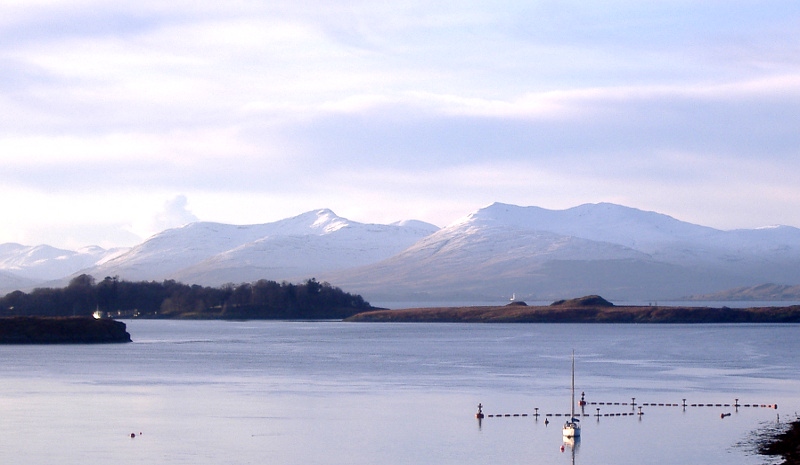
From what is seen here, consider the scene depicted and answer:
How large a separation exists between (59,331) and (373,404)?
57664mm

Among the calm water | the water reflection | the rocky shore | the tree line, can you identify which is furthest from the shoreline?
the tree line

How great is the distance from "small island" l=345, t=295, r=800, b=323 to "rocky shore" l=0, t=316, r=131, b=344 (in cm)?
6304

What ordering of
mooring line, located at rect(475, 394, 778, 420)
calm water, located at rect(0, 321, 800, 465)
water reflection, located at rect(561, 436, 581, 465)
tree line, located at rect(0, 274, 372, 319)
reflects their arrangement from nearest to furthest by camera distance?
calm water, located at rect(0, 321, 800, 465), water reflection, located at rect(561, 436, 581, 465), mooring line, located at rect(475, 394, 778, 420), tree line, located at rect(0, 274, 372, 319)

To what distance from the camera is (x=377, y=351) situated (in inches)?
3216

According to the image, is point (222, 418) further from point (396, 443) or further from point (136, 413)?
point (396, 443)

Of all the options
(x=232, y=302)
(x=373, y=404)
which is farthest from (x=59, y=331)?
(x=232, y=302)

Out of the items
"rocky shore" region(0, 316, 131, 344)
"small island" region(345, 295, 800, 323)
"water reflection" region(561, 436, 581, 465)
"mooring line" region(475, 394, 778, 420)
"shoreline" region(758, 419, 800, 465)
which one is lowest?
"water reflection" region(561, 436, 581, 465)

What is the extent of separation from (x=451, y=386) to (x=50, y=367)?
25.0 metres

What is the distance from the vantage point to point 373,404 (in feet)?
150

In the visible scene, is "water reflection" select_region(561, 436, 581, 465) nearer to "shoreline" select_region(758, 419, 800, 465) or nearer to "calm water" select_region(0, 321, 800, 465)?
"calm water" select_region(0, 321, 800, 465)

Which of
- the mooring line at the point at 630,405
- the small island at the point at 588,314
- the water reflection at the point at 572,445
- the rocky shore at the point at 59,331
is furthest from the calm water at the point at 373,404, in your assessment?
the small island at the point at 588,314

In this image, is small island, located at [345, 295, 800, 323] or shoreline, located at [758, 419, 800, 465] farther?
small island, located at [345, 295, 800, 323]

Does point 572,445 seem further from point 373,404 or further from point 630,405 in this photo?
point 373,404

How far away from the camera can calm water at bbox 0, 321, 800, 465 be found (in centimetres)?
3509
